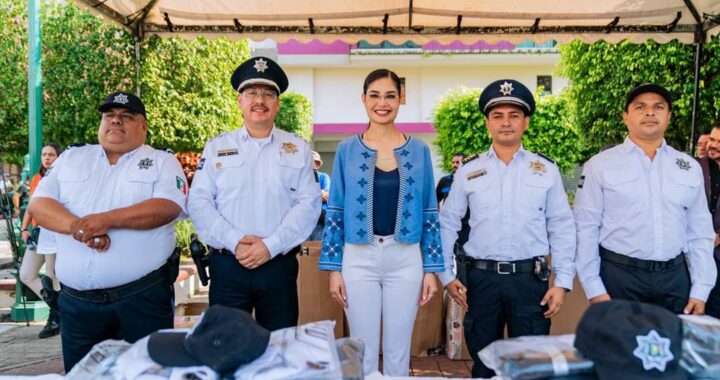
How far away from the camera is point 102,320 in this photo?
2.64 metres

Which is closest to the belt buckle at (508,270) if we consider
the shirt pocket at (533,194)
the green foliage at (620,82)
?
the shirt pocket at (533,194)

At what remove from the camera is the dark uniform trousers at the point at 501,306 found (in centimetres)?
270

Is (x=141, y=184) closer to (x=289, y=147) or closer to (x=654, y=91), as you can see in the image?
(x=289, y=147)

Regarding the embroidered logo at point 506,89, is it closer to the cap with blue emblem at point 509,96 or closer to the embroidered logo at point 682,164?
the cap with blue emblem at point 509,96

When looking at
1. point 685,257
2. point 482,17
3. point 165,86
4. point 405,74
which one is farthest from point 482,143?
point 685,257

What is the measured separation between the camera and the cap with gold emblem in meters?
2.80

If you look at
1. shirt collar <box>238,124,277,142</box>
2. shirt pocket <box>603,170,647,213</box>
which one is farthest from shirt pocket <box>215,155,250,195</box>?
shirt pocket <box>603,170,647,213</box>

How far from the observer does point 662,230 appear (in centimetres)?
267

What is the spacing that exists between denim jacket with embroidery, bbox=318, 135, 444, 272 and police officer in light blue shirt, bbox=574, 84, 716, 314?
0.76m

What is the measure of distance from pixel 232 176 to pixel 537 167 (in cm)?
149

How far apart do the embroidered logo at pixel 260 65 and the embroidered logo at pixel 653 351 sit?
84.1 inches

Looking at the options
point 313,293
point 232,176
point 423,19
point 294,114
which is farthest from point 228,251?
point 294,114

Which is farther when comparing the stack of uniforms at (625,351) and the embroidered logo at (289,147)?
the embroidered logo at (289,147)

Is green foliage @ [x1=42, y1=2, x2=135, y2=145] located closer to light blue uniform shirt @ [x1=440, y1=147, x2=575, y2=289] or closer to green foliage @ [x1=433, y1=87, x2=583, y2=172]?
light blue uniform shirt @ [x1=440, y1=147, x2=575, y2=289]
